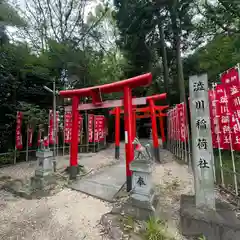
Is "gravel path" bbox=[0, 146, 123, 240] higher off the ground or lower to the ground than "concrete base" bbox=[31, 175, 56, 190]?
lower

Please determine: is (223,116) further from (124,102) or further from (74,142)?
(74,142)

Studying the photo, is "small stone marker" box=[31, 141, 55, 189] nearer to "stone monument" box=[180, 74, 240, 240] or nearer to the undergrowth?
the undergrowth

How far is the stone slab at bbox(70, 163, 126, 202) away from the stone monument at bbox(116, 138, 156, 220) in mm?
928

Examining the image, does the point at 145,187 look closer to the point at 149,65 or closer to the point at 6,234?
the point at 6,234

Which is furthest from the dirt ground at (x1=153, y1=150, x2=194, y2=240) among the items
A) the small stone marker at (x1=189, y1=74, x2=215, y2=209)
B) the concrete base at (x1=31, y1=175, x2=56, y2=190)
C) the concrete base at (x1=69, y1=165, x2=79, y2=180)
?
the concrete base at (x1=31, y1=175, x2=56, y2=190)

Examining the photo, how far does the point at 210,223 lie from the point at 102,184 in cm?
312

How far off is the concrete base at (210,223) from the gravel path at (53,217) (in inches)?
57.6

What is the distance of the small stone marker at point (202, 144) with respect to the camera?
3.05 m

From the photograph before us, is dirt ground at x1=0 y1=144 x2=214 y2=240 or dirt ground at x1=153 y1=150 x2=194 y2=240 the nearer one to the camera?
dirt ground at x1=0 y1=144 x2=214 y2=240

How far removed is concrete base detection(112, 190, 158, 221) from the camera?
311 centimetres

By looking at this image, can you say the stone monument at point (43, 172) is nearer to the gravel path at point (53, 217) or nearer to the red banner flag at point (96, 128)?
the gravel path at point (53, 217)

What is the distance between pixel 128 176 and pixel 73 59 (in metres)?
8.02

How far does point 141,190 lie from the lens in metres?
3.29

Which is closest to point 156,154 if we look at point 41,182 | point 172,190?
point 172,190
